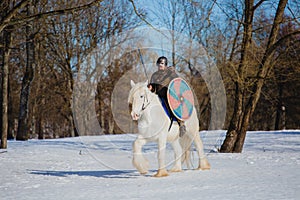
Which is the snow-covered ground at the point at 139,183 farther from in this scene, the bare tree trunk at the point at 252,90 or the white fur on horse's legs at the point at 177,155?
the bare tree trunk at the point at 252,90

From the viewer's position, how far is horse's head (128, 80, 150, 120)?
5816mm

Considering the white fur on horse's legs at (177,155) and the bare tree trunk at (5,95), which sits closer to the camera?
the white fur on horse's legs at (177,155)

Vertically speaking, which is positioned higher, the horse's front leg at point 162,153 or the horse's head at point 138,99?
the horse's head at point 138,99

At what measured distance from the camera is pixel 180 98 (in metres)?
6.58

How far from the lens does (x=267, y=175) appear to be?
271 inches

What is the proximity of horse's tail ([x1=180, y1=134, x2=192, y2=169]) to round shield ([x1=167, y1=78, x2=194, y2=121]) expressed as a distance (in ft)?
2.11

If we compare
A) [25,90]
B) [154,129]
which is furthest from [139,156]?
[25,90]

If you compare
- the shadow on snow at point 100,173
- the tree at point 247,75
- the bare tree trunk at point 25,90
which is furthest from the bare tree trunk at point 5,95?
the tree at point 247,75

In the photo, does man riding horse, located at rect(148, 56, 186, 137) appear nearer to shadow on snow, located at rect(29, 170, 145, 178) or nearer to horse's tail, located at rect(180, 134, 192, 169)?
horse's tail, located at rect(180, 134, 192, 169)

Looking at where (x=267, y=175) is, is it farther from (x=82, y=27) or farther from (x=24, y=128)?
(x=24, y=128)

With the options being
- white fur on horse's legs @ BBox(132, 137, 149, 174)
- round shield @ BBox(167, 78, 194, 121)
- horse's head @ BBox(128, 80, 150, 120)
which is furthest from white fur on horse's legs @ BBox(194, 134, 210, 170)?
horse's head @ BBox(128, 80, 150, 120)

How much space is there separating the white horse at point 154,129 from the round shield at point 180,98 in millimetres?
196

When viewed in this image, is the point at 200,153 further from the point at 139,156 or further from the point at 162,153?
the point at 139,156

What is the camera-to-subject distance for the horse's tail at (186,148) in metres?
7.37
